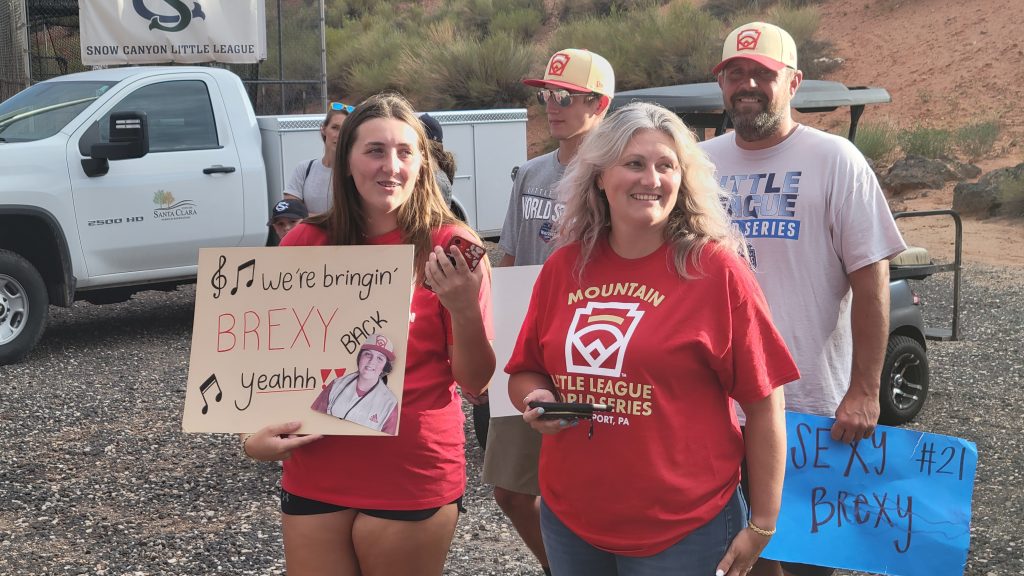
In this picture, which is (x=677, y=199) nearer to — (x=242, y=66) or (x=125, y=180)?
(x=125, y=180)

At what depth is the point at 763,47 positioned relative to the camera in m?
3.18

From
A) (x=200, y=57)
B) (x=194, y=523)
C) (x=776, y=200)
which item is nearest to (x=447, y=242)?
(x=776, y=200)

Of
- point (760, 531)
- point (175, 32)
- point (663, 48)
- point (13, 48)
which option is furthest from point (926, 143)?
point (760, 531)

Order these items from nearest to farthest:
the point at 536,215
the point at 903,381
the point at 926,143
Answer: the point at 536,215 < the point at 903,381 < the point at 926,143

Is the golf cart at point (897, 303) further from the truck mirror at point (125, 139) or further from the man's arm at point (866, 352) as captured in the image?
the truck mirror at point (125, 139)

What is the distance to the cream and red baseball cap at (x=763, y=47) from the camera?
10.4 ft

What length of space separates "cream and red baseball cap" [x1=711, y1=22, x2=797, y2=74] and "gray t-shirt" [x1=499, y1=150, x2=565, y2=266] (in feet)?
2.80

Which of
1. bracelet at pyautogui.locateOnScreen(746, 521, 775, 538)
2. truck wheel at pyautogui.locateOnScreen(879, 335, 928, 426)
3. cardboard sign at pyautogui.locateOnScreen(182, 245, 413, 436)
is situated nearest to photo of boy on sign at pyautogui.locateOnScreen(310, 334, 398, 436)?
cardboard sign at pyautogui.locateOnScreen(182, 245, 413, 436)

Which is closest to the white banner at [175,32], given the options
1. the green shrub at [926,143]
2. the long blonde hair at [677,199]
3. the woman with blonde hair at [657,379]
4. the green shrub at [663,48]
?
the green shrub at [926,143]

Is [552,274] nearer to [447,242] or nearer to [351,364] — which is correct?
[447,242]

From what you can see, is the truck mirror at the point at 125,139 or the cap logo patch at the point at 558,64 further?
the truck mirror at the point at 125,139

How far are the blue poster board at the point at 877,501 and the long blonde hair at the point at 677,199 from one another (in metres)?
0.85

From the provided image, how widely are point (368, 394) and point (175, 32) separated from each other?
12.7 meters

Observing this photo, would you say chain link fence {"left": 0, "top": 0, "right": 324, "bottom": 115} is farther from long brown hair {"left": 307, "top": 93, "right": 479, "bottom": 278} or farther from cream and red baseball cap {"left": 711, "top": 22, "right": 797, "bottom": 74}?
long brown hair {"left": 307, "top": 93, "right": 479, "bottom": 278}
